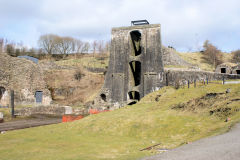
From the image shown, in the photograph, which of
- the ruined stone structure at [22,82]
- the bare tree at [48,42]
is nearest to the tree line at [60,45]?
the bare tree at [48,42]

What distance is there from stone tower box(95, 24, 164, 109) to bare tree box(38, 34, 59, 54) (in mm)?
47425

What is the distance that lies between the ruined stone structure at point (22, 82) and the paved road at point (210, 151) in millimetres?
29596

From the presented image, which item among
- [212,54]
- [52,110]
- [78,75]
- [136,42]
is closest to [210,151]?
[52,110]

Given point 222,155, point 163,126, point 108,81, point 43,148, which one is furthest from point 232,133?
point 108,81

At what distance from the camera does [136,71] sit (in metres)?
37.3

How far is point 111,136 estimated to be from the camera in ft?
52.0

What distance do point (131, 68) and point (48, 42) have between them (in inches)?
2019

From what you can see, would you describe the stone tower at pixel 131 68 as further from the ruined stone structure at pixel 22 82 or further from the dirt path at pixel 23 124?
the dirt path at pixel 23 124

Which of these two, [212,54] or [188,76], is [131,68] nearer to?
[188,76]

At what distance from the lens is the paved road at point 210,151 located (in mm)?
7345

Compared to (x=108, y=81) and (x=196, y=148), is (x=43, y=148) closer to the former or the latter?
(x=196, y=148)

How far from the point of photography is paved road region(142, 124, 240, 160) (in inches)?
289

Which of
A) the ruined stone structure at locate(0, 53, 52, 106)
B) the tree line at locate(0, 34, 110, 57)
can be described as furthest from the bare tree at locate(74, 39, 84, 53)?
the ruined stone structure at locate(0, 53, 52, 106)

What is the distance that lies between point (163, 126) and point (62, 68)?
3309 cm
